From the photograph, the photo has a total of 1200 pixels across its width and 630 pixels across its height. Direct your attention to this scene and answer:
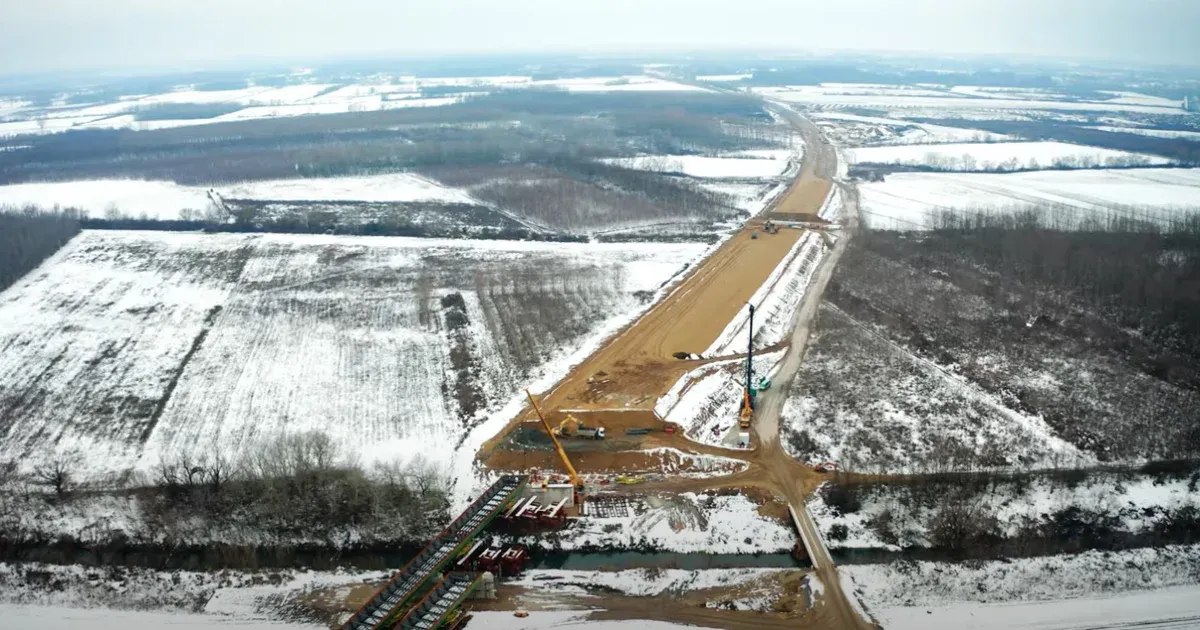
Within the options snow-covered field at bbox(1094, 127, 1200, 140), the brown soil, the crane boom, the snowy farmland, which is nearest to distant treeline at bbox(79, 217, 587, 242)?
the snowy farmland

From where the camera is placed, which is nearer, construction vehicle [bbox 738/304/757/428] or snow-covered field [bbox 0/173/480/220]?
construction vehicle [bbox 738/304/757/428]

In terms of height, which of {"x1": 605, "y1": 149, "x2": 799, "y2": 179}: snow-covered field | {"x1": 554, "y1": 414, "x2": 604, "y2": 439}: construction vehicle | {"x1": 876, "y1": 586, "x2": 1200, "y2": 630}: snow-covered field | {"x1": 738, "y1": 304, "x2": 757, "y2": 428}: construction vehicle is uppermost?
{"x1": 605, "y1": 149, "x2": 799, "y2": 179}: snow-covered field

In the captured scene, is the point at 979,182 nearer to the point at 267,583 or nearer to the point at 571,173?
the point at 571,173

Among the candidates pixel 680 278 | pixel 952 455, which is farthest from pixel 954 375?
pixel 680 278

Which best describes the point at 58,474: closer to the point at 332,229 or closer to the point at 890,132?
the point at 332,229

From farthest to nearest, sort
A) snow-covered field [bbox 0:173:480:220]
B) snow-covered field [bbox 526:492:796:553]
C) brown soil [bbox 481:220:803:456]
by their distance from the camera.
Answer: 1. snow-covered field [bbox 0:173:480:220]
2. brown soil [bbox 481:220:803:456]
3. snow-covered field [bbox 526:492:796:553]

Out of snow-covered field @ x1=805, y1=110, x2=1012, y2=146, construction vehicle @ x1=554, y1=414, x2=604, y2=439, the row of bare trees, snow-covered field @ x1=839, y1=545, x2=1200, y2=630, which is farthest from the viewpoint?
snow-covered field @ x1=805, y1=110, x2=1012, y2=146

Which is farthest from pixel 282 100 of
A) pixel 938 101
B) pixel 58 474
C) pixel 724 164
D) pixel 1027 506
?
pixel 1027 506

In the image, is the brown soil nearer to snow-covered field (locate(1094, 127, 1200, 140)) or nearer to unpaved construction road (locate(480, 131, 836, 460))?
unpaved construction road (locate(480, 131, 836, 460))

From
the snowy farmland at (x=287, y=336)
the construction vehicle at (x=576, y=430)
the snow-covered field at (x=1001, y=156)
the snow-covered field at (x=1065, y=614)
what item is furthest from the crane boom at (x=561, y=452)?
the snow-covered field at (x=1001, y=156)
